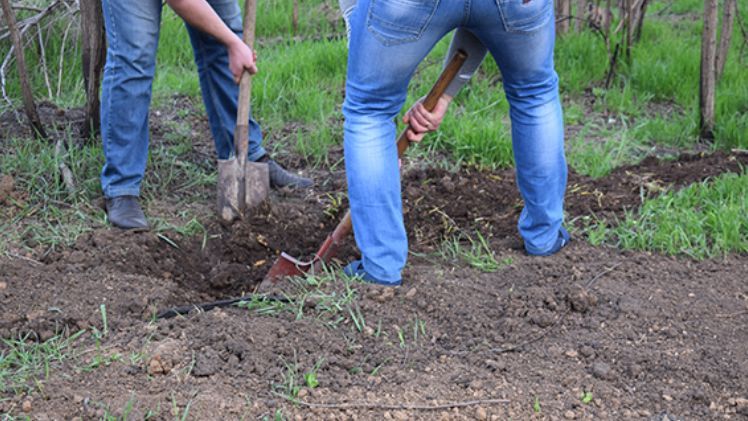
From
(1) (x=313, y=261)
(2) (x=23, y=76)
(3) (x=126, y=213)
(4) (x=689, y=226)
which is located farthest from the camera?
(2) (x=23, y=76)

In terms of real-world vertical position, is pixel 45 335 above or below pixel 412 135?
below

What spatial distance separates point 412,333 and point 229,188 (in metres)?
1.38

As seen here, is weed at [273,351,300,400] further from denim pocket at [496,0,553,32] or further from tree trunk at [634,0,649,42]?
tree trunk at [634,0,649,42]

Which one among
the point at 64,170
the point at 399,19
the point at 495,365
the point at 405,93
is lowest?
the point at 64,170

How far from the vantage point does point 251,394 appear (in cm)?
269

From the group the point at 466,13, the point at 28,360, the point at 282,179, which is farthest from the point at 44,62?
the point at 466,13

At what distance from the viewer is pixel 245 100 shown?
13.1 ft

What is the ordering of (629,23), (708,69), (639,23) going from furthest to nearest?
(639,23), (629,23), (708,69)

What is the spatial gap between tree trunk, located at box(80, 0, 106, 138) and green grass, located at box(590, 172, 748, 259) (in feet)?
8.12

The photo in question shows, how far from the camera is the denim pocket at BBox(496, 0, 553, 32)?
9.19ft

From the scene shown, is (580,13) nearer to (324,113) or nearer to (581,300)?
(324,113)

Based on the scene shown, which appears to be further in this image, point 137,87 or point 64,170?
point 64,170

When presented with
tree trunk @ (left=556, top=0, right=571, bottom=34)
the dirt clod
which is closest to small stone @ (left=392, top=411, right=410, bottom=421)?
the dirt clod

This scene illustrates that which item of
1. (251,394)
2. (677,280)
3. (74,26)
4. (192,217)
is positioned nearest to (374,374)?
(251,394)
